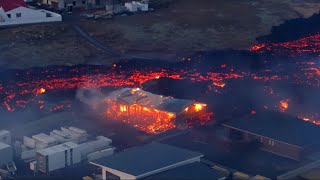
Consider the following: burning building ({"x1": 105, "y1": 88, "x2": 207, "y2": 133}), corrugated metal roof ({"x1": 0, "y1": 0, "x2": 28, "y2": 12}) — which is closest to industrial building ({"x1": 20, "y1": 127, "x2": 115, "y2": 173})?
burning building ({"x1": 105, "y1": 88, "x2": 207, "y2": 133})

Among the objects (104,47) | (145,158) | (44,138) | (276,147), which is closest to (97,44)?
(104,47)

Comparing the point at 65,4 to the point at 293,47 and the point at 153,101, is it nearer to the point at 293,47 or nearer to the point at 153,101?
the point at 293,47

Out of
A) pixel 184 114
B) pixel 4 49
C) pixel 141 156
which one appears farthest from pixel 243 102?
pixel 4 49

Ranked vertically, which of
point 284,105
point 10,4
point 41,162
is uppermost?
point 10,4

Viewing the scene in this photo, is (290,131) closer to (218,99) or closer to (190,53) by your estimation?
(218,99)

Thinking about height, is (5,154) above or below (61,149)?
below

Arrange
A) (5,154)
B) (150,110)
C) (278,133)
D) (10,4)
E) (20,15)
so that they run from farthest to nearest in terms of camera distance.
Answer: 1. (10,4)
2. (20,15)
3. (150,110)
4. (278,133)
5. (5,154)

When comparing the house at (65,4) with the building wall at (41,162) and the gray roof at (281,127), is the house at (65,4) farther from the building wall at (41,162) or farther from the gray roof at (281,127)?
the building wall at (41,162)

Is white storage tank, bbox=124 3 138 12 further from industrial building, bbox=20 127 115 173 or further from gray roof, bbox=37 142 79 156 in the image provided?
gray roof, bbox=37 142 79 156
